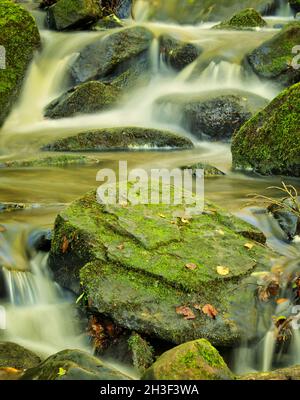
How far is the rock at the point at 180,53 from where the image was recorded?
1367 cm


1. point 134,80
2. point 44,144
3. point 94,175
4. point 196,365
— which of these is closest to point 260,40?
point 134,80

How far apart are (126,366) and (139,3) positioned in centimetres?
1944

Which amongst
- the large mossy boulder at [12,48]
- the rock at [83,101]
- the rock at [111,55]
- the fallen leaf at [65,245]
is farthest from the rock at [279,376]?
the rock at [111,55]

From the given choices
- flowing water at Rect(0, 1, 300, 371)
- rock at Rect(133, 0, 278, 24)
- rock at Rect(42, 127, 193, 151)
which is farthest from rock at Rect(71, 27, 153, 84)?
rock at Rect(133, 0, 278, 24)

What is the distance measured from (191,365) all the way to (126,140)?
310 inches

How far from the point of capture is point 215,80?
13.1 m

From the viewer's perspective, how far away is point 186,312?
12.4 ft

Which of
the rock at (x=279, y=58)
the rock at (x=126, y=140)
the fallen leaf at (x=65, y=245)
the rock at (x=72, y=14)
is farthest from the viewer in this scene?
the rock at (x=72, y=14)

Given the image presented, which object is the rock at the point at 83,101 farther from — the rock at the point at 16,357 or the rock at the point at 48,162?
the rock at the point at 16,357

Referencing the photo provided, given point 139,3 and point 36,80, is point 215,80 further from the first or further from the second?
point 139,3

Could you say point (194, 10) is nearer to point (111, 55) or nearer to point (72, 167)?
point (111, 55)

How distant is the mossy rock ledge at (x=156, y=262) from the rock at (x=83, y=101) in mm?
7672

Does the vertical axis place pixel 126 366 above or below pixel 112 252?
below
